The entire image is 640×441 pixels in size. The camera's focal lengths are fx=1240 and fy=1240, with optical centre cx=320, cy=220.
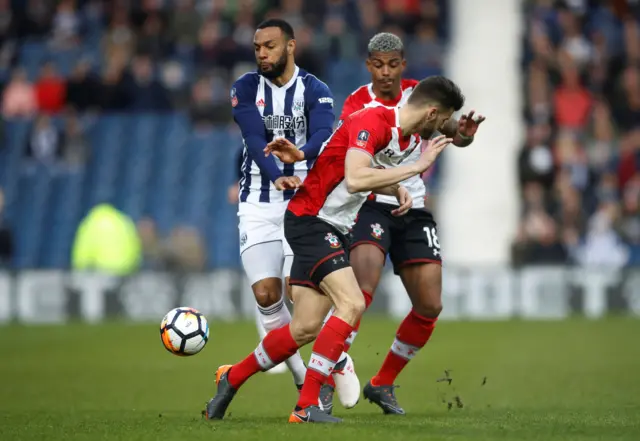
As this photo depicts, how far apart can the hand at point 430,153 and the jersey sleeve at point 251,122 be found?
4.06ft

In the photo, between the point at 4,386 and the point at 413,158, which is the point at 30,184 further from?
the point at 413,158

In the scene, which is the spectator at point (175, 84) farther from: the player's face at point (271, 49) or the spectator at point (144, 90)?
the player's face at point (271, 49)

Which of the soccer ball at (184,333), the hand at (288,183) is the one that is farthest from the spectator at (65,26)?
the hand at (288,183)

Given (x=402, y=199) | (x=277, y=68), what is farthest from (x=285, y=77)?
(x=402, y=199)

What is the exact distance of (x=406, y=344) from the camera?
27.6 ft

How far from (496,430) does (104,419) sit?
8.17 ft

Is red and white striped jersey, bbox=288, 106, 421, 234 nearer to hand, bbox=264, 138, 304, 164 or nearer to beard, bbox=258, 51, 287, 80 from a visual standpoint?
Answer: hand, bbox=264, 138, 304, 164

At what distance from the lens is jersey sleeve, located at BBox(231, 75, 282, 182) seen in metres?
8.02

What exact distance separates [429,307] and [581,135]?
12.5m

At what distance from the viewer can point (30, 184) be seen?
20250mm

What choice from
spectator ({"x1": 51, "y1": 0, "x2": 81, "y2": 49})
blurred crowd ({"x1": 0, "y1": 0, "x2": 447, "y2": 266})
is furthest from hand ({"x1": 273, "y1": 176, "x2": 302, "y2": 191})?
spectator ({"x1": 51, "y1": 0, "x2": 81, "y2": 49})

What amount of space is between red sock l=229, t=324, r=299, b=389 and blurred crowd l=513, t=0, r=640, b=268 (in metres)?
11.2

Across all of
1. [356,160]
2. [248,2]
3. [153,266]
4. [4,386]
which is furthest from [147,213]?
[356,160]

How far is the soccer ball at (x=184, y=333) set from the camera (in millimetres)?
7984
